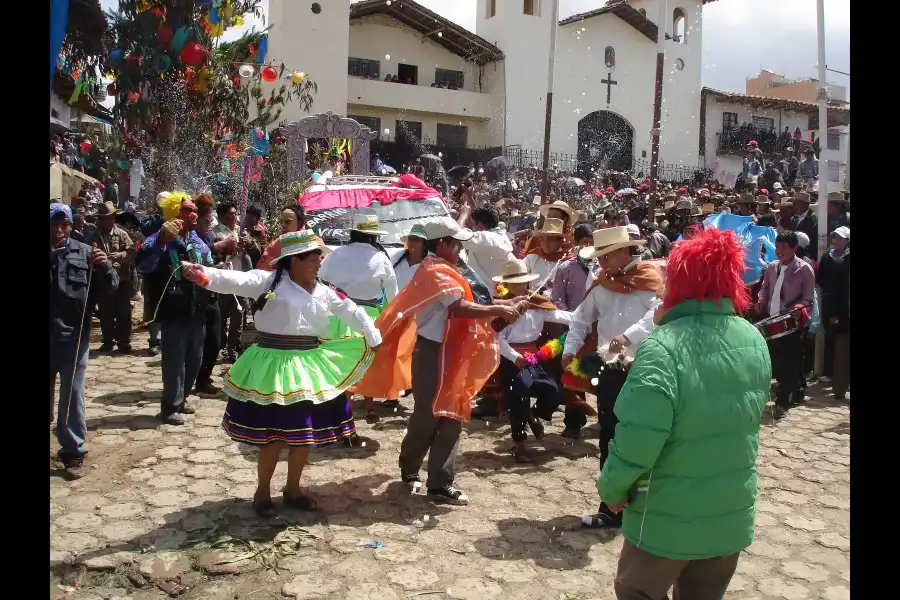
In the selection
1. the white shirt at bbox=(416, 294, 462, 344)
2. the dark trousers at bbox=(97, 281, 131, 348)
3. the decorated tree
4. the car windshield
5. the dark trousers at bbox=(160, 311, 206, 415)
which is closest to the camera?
the white shirt at bbox=(416, 294, 462, 344)

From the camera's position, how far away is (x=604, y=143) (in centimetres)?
3195

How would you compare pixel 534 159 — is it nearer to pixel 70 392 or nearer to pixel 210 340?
pixel 210 340

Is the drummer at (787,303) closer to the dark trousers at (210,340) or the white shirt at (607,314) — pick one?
the white shirt at (607,314)

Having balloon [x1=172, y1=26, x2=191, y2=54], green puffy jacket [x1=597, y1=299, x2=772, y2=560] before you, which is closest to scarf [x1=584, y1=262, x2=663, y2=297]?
green puffy jacket [x1=597, y1=299, x2=772, y2=560]

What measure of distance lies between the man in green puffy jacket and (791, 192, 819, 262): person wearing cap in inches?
289

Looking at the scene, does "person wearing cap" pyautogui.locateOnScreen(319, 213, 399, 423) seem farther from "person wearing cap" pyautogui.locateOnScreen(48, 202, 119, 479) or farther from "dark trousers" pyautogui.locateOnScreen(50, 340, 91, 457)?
"dark trousers" pyautogui.locateOnScreen(50, 340, 91, 457)

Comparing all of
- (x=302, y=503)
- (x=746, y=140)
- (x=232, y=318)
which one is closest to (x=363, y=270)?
(x=302, y=503)

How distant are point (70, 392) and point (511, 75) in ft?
87.5

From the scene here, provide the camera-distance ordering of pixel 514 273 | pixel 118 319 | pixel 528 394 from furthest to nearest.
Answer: pixel 118 319
pixel 514 273
pixel 528 394

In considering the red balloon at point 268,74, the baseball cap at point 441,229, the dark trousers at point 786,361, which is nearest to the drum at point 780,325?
the dark trousers at point 786,361

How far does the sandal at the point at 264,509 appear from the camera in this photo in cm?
458

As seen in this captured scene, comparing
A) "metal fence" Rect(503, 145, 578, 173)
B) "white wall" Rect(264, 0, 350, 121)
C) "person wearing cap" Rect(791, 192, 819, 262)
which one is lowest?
"person wearing cap" Rect(791, 192, 819, 262)

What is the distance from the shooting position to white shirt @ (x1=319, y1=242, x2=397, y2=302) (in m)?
6.47

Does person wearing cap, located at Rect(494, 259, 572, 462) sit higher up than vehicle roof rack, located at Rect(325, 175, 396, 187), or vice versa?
vehicle roof rack, located at Rect(325, 175, 396, 187)
